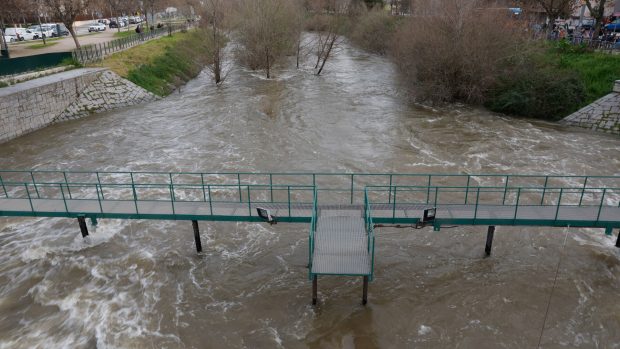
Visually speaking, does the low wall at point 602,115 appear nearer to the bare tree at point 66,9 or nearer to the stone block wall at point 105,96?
the stone block wall at point 105,96

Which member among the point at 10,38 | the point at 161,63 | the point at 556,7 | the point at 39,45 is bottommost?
the point at 161,63

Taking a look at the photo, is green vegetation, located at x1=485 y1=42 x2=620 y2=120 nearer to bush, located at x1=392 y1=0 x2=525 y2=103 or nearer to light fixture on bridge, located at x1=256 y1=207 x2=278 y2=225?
bush, located at x1=392 y1=0 x2=525 y2=103

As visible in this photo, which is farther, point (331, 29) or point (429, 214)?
point (331, 29)

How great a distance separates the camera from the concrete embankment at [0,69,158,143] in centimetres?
2220

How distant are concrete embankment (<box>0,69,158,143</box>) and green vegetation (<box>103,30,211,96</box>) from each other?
147 cm

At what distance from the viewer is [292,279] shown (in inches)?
462

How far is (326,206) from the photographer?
1191 centimetres

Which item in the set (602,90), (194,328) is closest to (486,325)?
(194,328)

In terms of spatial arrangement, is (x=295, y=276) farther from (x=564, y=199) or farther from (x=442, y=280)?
(x=564, y=199)

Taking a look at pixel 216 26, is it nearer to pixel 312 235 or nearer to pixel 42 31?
pixel 42 31

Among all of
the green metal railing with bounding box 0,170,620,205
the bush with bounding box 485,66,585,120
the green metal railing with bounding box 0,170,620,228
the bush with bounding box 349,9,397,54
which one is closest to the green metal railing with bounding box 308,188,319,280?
the green metal railing with bounding box 0,170,620,228

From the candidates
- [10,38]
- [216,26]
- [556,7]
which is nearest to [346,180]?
[216,26]

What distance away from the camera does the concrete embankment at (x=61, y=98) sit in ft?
72.8

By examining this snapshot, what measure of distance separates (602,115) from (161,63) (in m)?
30.5
